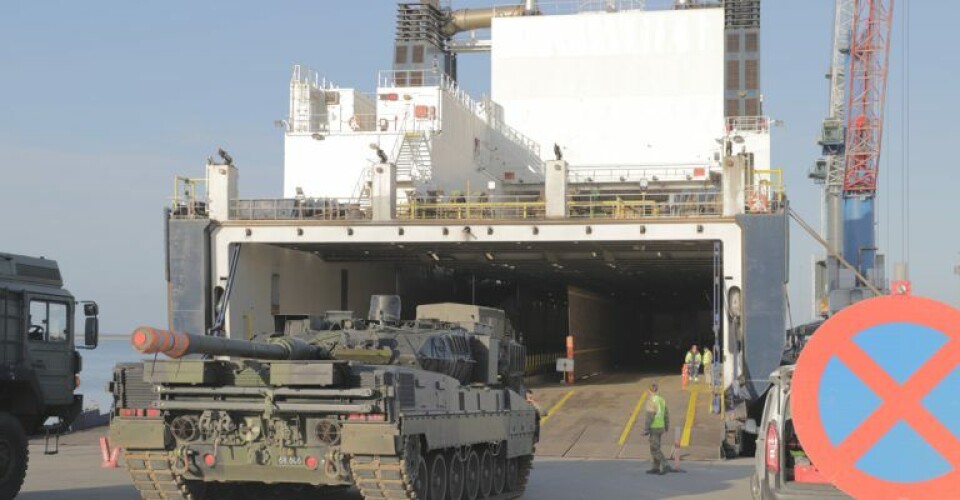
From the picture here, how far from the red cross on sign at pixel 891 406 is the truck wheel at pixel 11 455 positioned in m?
10.9

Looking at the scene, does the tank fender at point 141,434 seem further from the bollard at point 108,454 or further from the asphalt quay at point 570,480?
the asphalt quay at point 570,480

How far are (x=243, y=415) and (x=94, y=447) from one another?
43.8 feet

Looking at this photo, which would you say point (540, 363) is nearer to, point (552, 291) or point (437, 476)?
point (552, 291)

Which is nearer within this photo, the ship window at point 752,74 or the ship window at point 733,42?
the ship window at point 752,74

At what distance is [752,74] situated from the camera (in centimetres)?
5825

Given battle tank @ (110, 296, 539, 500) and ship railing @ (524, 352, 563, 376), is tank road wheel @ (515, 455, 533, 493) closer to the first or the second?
battle tank @ (110, 296, 539, 500)

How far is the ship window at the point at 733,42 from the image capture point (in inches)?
2422

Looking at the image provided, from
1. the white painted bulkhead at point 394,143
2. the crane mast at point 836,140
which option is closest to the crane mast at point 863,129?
the crane mast at point 836,140

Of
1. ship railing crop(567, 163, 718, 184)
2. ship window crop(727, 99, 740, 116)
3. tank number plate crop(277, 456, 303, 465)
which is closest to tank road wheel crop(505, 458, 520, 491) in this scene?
tank number plate crop(277, 456, 303, 465)

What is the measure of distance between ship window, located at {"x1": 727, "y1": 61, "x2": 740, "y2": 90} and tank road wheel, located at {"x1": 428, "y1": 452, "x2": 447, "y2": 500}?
153ft

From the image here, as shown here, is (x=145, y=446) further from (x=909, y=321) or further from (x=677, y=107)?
(x=677, y=107)

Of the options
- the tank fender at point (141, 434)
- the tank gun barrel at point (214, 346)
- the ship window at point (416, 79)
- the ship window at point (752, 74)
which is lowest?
the tank fender at point (141, 434)

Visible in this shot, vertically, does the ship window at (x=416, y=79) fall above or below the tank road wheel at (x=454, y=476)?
above

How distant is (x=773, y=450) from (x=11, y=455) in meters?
8.85
